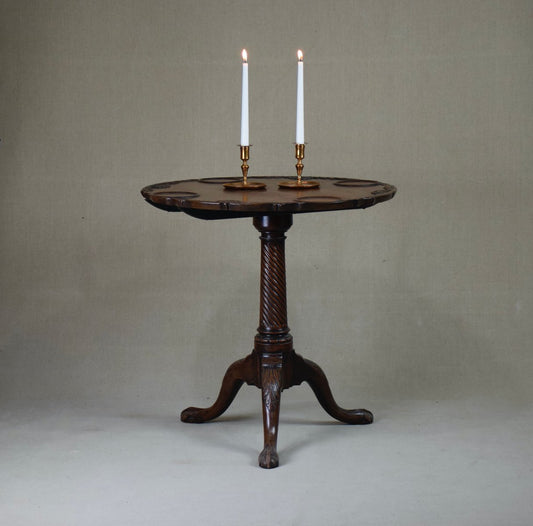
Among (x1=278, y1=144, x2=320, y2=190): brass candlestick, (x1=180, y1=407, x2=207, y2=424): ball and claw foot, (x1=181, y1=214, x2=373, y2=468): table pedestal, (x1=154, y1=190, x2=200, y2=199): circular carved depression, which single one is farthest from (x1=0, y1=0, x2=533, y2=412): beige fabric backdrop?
(x1=154, y1=190, x2=200, y2=199): circular carved depression

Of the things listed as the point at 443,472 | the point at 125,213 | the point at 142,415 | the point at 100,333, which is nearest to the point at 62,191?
the point at 125,213

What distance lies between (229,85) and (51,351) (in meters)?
1.29

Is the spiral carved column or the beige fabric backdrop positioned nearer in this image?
the spiral carved column

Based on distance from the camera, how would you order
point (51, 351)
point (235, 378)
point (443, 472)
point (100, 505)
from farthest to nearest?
point (51, 351), point (235, 378), point (443, 472), point (100, 505)

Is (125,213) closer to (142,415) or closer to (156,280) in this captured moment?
(156,280)

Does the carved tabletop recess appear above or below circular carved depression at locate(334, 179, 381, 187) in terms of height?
→ below

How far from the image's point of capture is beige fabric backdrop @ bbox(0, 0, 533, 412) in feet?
14.3

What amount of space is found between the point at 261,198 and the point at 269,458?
0.80 meters

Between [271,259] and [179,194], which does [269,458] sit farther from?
[179,194]

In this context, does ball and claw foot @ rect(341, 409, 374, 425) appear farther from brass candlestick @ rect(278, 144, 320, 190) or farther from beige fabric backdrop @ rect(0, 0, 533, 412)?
brass candlestick @ rect(278, 144, 320, 190)

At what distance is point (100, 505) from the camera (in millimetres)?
3033

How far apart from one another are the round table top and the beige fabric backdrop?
0.84m

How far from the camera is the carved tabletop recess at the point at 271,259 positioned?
3.13 metres

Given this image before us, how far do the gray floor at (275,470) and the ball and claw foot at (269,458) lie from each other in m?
0.03
